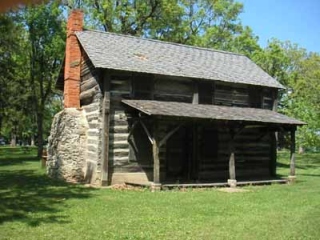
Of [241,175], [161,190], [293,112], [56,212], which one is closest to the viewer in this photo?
[56,212]

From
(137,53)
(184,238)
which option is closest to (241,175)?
(137,53)

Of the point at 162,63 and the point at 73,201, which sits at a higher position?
the point at 162,63

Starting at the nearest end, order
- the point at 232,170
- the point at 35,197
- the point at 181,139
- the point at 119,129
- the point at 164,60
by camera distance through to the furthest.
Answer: the point at 35,197
the point at 232,170
the point at 119,129
the point at 181,139
the point at 164,60

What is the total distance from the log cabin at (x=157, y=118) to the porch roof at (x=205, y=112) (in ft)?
0.18

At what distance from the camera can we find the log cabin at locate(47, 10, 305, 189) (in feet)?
57.9

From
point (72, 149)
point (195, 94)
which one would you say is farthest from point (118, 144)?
point (195, 94)

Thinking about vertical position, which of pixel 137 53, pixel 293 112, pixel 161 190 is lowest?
pixel 161 190

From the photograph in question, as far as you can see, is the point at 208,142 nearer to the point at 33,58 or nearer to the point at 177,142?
the point at 177,142

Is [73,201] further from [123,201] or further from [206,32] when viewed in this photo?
[206,32]

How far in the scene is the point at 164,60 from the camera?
20438mm

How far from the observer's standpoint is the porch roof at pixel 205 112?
16406mm

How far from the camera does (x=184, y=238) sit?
829cm

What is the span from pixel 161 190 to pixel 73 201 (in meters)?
4.12

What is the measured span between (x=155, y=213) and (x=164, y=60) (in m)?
10.6
